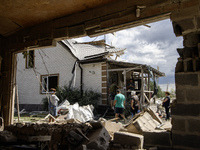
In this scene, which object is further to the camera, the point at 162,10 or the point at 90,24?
the point at 90,24

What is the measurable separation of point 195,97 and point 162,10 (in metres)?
1.93

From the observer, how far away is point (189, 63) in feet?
12.6

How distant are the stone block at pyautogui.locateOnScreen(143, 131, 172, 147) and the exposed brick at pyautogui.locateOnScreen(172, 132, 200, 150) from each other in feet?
0.45

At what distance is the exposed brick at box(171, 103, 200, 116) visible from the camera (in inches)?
145

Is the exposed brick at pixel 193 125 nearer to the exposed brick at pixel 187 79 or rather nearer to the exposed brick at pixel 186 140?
the exposed brick at pixel 186 140

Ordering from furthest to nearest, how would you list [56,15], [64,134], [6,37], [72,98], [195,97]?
[72,98], [6,37], [56,15], [64,134], [195,97]

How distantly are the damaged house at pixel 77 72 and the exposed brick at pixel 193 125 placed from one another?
8.98 m

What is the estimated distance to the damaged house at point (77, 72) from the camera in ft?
44.1

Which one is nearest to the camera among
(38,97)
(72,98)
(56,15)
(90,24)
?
(90,24)

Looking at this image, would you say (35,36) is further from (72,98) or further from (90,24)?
(72,98)

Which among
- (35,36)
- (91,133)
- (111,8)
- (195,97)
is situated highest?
(111,8)

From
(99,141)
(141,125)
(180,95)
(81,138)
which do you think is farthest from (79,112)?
(180,95)

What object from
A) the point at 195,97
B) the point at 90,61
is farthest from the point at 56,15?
the point at 90,61

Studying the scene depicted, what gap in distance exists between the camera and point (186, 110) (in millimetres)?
3756
